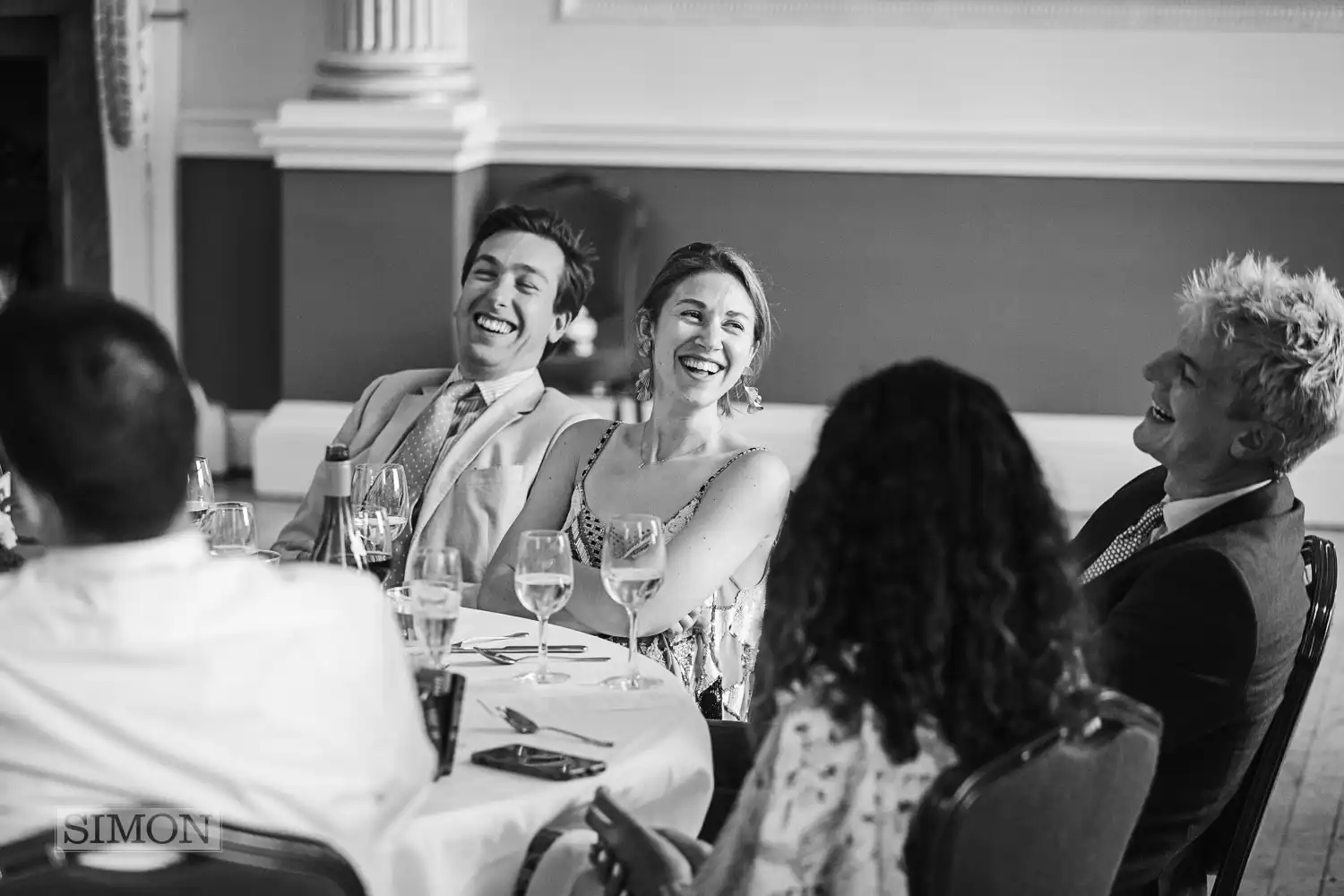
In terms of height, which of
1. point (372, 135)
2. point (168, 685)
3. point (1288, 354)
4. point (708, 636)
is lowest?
point (708, 636)

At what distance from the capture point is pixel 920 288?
541 cm

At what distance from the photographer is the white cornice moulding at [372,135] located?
5.19 meters

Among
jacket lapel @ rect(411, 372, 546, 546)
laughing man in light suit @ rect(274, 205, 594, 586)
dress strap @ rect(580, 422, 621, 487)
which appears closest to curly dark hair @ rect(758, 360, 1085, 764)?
dress strap @ rect(580, 422, 621, 487)

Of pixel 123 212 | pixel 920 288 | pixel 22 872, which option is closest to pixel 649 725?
pixel 22 872

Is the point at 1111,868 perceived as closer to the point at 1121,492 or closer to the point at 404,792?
the point at 404,792

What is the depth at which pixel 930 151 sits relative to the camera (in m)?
5.29

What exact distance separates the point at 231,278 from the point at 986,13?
2694 mm

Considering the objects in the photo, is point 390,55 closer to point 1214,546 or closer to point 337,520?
point 337,520

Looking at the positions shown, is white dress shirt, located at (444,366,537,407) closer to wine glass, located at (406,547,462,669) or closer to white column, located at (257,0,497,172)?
wine glass, located at (406,547,462,669)

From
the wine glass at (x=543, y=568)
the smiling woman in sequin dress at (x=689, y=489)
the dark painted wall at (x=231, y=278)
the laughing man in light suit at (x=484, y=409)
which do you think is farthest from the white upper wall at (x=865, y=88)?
the wine glass at (x=543, y=568)

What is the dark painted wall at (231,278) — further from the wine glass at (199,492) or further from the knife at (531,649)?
the knife at (531,649)

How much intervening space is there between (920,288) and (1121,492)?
3089 millimetres

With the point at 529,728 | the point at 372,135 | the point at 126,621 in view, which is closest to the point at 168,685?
the point at 126,621

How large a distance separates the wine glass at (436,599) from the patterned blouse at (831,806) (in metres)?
0.47
